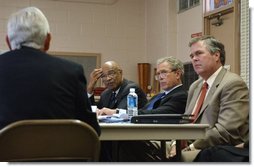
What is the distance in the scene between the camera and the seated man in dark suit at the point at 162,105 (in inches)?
108

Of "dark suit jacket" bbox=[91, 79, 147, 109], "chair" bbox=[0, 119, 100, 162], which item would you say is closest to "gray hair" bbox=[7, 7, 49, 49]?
"chair" bbox=[0, 119, 100, 162]

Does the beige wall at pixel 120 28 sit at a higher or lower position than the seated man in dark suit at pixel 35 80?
higher

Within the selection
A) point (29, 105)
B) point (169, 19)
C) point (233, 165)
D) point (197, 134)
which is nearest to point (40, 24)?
point (29, 105)

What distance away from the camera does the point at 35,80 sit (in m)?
1.51

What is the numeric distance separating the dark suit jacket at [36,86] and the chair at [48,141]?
126mm

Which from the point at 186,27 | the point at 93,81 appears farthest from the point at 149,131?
the point at 186,27

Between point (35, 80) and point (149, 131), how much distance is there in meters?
0.58

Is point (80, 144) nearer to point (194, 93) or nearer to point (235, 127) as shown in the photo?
point (235, 127)

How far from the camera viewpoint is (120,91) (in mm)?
3729

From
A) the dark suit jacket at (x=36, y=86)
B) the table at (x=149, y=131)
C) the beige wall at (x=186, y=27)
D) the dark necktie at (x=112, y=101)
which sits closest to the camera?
the dark suit jacket at (x=36, y=86)

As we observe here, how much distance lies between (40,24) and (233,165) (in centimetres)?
106

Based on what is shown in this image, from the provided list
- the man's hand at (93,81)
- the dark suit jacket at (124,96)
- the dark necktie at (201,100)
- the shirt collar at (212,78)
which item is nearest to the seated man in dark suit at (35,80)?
the dark necktie at (201,100)

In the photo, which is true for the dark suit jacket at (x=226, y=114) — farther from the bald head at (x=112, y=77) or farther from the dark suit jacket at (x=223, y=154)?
the bald head at (x=112, y=77)

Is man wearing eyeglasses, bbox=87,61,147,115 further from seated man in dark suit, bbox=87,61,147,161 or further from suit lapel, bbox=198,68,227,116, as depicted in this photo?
suit lapel, bbox=198,68,227,116
